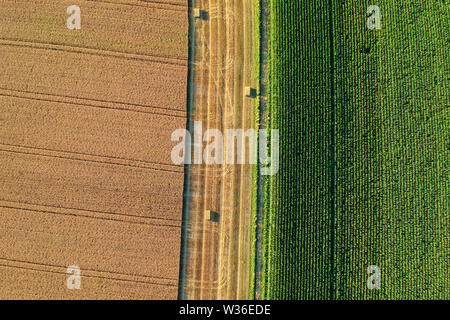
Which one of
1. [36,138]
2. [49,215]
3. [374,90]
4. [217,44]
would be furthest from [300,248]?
[36,138]

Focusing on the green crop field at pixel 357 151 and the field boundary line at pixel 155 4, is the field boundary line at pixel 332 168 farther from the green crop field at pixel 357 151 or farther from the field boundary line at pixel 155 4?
the field boundary line at pixel 155 4

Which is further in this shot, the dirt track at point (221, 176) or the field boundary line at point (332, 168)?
the dirt track at point (221, 176)


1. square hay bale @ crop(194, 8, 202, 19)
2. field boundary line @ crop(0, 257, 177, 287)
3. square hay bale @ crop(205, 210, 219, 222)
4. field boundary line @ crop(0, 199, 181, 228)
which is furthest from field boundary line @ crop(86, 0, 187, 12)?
field boundary line @ crop(0, 257, 177, 287)

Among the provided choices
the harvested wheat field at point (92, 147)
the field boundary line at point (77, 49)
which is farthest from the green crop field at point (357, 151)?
the field boundary line at point (77, 49)

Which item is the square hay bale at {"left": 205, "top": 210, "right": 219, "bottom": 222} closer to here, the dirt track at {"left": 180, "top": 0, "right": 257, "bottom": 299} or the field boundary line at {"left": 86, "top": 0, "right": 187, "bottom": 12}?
the dirt track at {"left": 180, "top": 0, "right": 257, "bottom": 299}

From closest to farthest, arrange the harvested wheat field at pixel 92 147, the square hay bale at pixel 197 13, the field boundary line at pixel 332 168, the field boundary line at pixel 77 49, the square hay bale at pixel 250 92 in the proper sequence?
the field boundary line at pixel 332 168
the harvested wheat field at pixel 92 147
the square hay bale at pixel 250 92
the field boundary line at pixel 77 49
the square hay bale at pixel 197 13

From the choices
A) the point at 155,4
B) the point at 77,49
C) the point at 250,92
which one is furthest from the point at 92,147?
the point at 250,92
